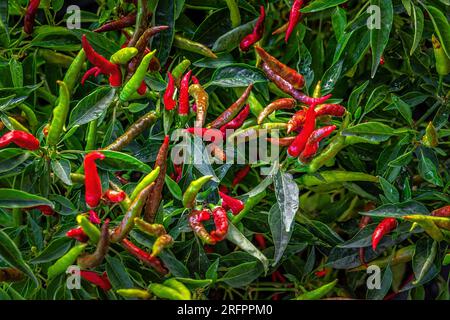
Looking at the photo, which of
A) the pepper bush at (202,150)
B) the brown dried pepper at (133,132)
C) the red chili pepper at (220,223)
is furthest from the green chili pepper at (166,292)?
the brown dried pepper at (133,132)

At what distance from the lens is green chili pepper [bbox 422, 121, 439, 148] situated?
1.09 metres

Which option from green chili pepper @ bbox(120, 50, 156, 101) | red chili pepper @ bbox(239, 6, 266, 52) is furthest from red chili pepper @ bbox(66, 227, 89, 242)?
red chili pepper @ bbox(239, 6, 266, 52)

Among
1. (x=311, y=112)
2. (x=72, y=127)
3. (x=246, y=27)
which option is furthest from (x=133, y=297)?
(x=246, y=27)

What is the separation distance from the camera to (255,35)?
122 cm

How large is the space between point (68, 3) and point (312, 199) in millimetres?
674

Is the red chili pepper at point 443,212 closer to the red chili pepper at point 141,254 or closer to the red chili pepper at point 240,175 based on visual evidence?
the red chili pepper at point 240,175

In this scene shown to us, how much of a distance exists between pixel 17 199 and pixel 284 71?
1.50ft

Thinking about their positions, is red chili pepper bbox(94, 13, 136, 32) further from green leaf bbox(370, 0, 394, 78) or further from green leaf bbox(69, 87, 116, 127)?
green leaf bbox(370, 0, 394, 78)

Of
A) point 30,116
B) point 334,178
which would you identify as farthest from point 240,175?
point 30,116

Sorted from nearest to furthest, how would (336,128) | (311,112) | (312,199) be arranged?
(311,112) → (336,128) → (312,199)

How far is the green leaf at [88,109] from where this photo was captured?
1073mm

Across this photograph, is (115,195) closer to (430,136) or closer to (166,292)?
(166,292)

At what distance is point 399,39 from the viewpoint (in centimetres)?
132

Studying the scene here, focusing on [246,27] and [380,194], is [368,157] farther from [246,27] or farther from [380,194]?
[246,27]
